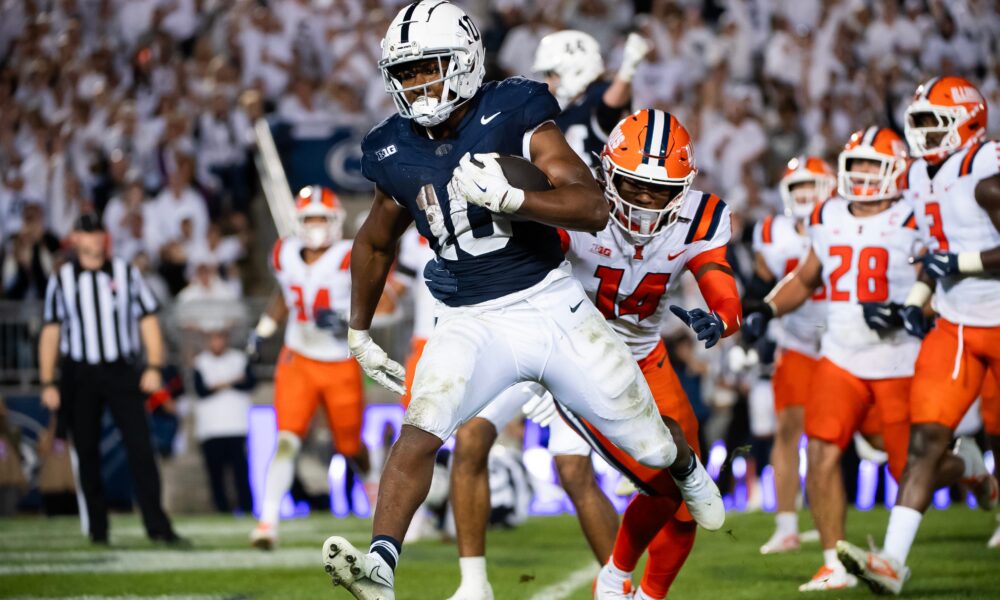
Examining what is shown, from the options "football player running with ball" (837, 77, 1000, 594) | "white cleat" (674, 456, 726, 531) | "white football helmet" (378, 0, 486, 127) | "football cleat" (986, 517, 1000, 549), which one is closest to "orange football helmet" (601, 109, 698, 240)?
"white football helmet" (378, 0, 486, 127)

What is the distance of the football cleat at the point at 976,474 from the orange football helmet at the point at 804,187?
1.54 m

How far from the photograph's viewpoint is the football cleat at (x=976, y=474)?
7.59 metres

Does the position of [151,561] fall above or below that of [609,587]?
below

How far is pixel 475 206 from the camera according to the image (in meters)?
4.57

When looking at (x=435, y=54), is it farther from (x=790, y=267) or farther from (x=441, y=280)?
(x=790, y=267)

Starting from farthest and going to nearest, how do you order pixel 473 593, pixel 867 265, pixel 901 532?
pixel 867 265, pixel 901 532, pixel 473 593

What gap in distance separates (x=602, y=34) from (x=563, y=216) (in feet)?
31.9

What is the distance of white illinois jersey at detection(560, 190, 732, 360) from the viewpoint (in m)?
5.03

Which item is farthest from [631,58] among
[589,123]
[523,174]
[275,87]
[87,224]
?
[275,87]

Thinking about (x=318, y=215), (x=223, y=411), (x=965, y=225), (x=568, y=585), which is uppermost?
(x=965, y=225)

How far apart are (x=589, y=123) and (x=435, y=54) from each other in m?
2.55

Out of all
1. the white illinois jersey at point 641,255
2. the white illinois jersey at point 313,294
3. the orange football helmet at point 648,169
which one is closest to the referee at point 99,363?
the white illinois jersey at point 313,294

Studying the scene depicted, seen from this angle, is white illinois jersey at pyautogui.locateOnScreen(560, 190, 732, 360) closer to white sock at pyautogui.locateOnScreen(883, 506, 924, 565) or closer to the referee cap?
white sock at pyautogui.locateOnScreen(883, 506, 924, 565)

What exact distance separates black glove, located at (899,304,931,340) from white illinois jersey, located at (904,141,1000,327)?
0.29 ft
